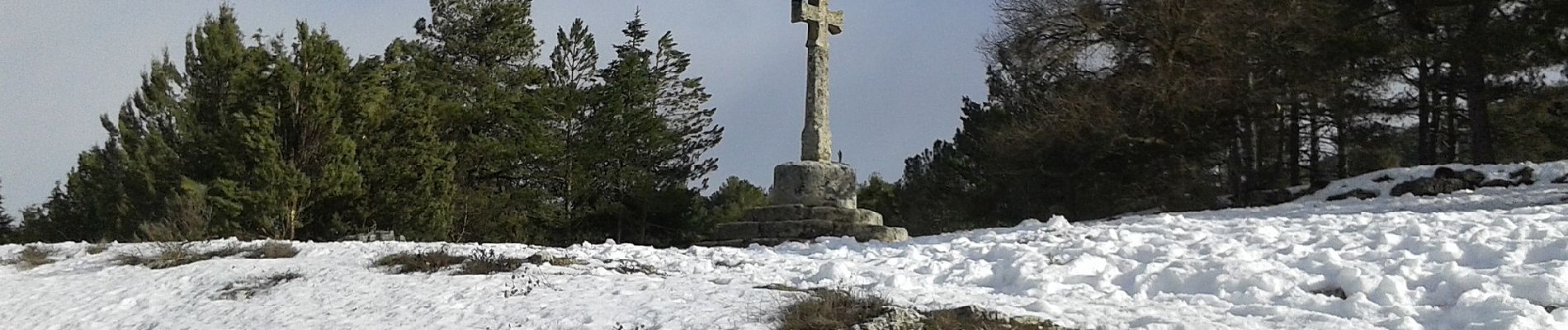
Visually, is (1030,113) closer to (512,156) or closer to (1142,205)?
(1142,205)

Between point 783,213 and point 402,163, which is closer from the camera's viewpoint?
point 783,213

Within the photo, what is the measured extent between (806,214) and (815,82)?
170cm

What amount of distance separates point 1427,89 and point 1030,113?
21.9ft

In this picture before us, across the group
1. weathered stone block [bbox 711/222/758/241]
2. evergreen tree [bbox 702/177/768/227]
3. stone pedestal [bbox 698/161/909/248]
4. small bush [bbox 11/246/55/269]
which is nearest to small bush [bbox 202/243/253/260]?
small bush [bbox 11/246/55/269]

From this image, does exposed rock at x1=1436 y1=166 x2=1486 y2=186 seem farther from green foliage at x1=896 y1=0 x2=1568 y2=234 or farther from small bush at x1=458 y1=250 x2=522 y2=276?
small bush at x1=458 y1=250 x2=522 y2=276

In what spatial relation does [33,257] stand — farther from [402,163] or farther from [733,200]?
[733,200]

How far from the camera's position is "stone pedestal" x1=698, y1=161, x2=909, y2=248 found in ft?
46.1

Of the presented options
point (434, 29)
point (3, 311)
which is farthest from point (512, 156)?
point (3, 311)

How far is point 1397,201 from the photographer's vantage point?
527 inches

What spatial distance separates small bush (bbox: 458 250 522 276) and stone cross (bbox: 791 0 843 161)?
6069 mm

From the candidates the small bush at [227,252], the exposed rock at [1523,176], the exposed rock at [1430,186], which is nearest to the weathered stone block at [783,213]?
the small bush at [227,252]

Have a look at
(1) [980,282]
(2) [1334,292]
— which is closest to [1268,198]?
(1) [980,282]

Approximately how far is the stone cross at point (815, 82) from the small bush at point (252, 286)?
7.17 metres

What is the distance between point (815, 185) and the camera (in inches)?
573
